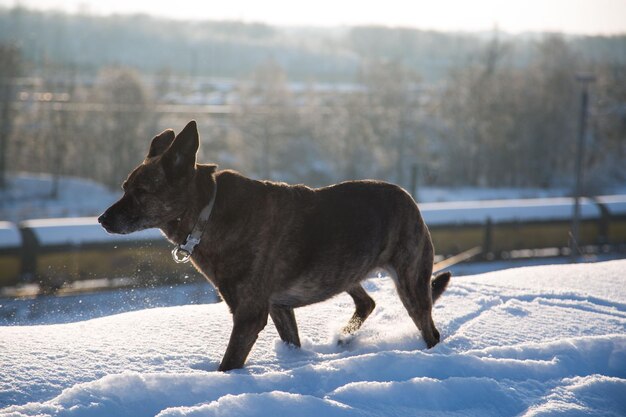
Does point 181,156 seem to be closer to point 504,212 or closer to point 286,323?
point 286,323

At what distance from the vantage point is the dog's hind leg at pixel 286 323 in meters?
5.84

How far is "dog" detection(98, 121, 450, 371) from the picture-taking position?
5.09m

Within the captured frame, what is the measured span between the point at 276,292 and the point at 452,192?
165ft

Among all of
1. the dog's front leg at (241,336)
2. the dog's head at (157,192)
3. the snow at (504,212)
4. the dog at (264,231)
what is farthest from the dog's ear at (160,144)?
the snow at (504,212)

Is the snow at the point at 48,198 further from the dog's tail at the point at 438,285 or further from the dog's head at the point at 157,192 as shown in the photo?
the dog's head at the point at 157,192

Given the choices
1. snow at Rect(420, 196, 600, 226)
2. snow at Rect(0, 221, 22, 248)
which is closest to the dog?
snow at Rect(0, 221, 22, 248)

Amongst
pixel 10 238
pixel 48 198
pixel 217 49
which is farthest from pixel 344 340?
pixel 217 49

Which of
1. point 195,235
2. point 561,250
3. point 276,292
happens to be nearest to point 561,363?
point 276,292

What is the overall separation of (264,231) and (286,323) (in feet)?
3.17

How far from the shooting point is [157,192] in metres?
5.07

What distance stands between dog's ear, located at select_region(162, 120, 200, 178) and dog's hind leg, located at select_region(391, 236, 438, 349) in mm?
1924

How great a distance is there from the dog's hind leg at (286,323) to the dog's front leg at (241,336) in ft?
2.04

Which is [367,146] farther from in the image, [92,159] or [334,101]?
[92,159]

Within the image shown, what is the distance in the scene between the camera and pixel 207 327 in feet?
20.8
